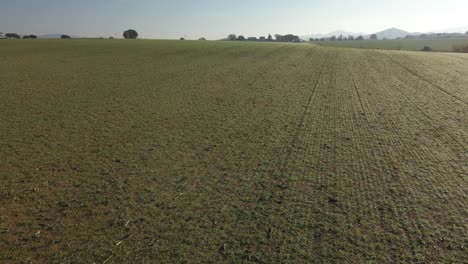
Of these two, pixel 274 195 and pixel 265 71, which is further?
pixel 265 71

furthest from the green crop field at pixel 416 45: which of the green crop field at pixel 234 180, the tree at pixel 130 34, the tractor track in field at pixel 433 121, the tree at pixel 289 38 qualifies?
the tree at pixel 130 34

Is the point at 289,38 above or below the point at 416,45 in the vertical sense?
above

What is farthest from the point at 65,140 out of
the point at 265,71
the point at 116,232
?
the point at 265,71

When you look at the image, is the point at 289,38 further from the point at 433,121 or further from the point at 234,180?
the point at 234,180

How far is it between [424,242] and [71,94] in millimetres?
13781

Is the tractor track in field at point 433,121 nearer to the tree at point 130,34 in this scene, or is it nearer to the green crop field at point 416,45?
the green crop field at point 416,45

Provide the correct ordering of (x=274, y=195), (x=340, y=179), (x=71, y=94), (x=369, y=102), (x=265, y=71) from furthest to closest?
(x=265, y=71), (x=71, y=94), (x=369, y=102), (x=340, y=179), (x=274, y=195)

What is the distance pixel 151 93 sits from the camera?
13117mm

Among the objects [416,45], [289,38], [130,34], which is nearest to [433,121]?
[416,45]

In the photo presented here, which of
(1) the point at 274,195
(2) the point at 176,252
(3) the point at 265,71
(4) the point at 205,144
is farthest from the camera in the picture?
(3) the point at 265,71

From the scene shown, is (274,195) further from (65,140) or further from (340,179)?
(65,140)

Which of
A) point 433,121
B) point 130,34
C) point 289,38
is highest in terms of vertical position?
point 130,34

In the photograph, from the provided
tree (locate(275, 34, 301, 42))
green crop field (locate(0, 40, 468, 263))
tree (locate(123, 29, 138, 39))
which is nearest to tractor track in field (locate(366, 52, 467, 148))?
green crop field (locate(0, 40, 468, 263))

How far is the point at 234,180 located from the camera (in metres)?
5.47
